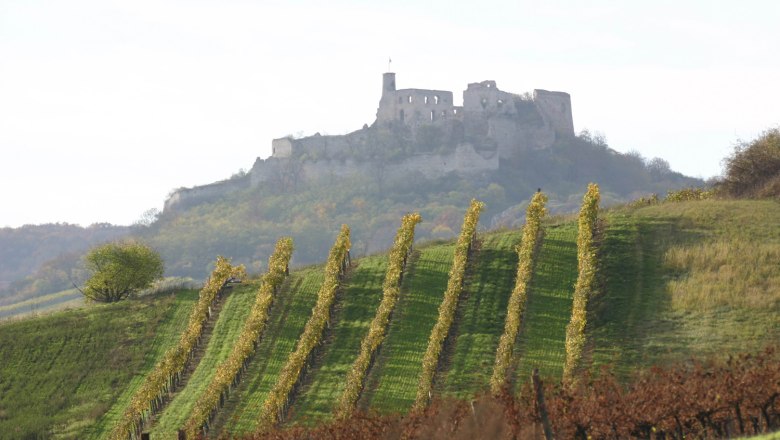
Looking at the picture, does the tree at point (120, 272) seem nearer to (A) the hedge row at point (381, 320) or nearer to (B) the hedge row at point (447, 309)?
(A) the hedge row at point (381, 320)

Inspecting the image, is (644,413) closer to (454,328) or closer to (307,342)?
(454,328)

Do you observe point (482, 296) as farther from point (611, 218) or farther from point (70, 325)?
point (70, 325)

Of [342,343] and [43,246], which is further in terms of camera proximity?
[43,246]

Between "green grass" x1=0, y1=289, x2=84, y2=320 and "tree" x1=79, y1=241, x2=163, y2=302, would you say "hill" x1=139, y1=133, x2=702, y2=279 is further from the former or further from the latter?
"tree" x1=79, y1=241, x2=163, y2=302

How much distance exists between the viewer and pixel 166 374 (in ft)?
137

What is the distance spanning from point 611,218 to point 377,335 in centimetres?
1402

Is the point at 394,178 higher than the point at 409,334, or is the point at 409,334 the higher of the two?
the point at 394,178

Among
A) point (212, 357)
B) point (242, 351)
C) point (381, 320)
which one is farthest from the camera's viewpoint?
point (212, 357)

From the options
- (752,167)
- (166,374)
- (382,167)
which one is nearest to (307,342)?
(166,374)

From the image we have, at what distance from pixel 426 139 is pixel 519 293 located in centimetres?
10113

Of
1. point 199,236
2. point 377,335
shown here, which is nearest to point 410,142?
point 199,236

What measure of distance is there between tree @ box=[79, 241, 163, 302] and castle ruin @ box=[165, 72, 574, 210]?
8669cm

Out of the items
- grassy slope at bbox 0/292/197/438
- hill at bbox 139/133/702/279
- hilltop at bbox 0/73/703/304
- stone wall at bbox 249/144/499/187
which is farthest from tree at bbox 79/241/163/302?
stone wall at bbox 249/144/499/187

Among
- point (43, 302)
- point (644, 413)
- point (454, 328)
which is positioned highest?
point (454, 328)
